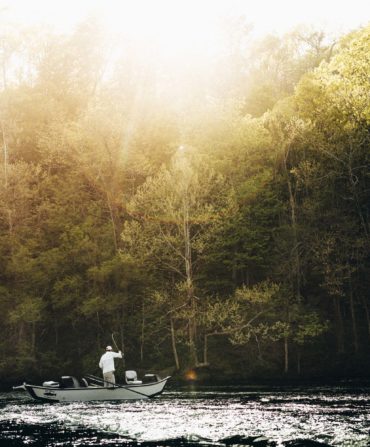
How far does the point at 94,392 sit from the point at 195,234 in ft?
48.9

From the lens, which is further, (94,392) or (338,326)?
(338,326)

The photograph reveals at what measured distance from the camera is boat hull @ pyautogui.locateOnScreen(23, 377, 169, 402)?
87.0 ft

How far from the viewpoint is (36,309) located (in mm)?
41812

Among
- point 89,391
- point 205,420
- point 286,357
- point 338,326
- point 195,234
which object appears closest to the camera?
point 205,420

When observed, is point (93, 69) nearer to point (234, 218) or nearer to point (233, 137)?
point (233, 137)

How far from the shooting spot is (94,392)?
2667 centimetres

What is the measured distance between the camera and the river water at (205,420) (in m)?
15.5

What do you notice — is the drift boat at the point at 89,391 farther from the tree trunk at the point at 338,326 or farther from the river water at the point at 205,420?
the tree trunk at the point at 338,326

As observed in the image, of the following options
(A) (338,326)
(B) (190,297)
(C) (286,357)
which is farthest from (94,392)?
(A) (338,326)

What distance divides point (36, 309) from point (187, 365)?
12215 mm

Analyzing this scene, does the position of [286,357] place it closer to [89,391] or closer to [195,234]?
[195,234]

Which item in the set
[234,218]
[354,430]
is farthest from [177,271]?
[354,430]

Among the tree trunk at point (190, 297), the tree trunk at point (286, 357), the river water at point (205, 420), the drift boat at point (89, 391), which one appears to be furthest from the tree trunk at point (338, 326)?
the drift boat at point (89, 391)

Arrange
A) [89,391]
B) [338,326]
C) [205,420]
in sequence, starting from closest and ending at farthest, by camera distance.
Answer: [205,420], [89,391], [338,326]
